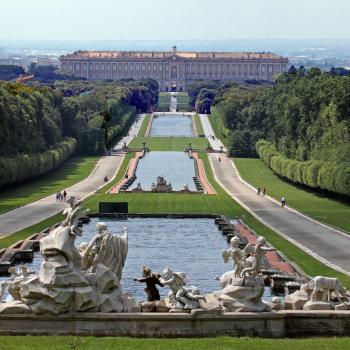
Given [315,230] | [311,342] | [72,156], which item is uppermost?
[311,342]

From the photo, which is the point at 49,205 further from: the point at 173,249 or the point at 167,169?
the point at 167,169

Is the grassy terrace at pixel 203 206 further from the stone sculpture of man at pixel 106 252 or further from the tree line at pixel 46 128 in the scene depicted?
the stone sculpture of man at pixel 106 252

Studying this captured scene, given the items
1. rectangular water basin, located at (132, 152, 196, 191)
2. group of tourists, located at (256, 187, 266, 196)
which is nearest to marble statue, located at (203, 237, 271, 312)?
group of tourists, located at (256, 187, 266, 196)

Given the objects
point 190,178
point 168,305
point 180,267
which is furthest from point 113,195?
point 168,305

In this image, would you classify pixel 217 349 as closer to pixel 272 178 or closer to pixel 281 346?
pixel 281 346

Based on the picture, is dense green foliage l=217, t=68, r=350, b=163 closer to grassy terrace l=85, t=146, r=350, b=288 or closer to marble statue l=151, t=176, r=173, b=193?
grassy terrace l=85, t=146, r=350, b=288

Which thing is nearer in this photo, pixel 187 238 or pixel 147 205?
pixel 187 238
